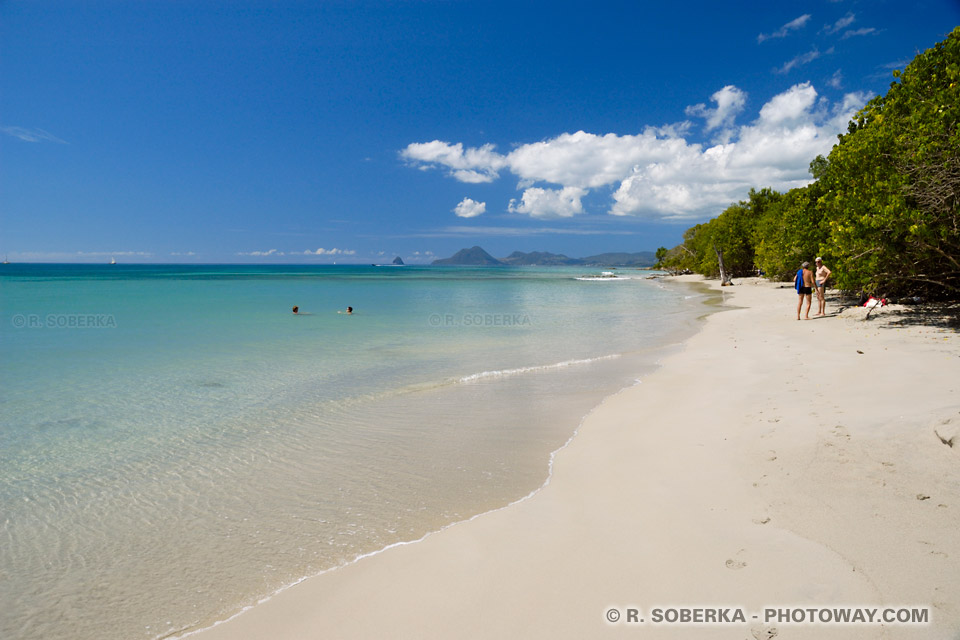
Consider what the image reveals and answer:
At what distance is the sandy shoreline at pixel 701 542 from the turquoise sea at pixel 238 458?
1.73ft

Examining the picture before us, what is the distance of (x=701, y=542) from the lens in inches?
146

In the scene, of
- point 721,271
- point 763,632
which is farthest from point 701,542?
point 721,271

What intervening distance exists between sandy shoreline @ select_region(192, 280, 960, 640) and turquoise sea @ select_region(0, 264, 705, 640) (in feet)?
1.73

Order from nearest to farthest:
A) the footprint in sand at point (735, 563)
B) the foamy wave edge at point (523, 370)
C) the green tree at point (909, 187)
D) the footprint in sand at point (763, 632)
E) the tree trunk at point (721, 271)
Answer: the footprint in sand at point (763, 632), the footprint in sand at point (735, 563), the foamy wave edge at point (523, 370), the green tree at point (909, 187), the tree trunk at point (721, 271)

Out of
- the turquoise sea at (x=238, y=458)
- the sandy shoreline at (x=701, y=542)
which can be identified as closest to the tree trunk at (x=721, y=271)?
the turquoise sea at (x=238, y=458)

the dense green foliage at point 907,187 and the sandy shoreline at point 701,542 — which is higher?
the dense green foliage at point 907,187

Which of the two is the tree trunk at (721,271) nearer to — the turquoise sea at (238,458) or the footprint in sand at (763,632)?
the turquoise sea at (238,458)

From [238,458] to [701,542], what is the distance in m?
5.68

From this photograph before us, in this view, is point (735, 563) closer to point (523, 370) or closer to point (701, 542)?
point (701, 542)

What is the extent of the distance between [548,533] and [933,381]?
6.83m

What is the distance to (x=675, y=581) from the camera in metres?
3.27

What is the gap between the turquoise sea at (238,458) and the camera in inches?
149

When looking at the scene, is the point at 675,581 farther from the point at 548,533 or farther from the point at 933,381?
the point at 933,381

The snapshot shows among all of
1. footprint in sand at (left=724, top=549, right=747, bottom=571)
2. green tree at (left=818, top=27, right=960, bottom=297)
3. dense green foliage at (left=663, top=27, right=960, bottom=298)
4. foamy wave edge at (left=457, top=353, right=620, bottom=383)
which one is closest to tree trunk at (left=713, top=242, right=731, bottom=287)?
dense green foliage at (left=663, top=27, right=960, bottom=298)
